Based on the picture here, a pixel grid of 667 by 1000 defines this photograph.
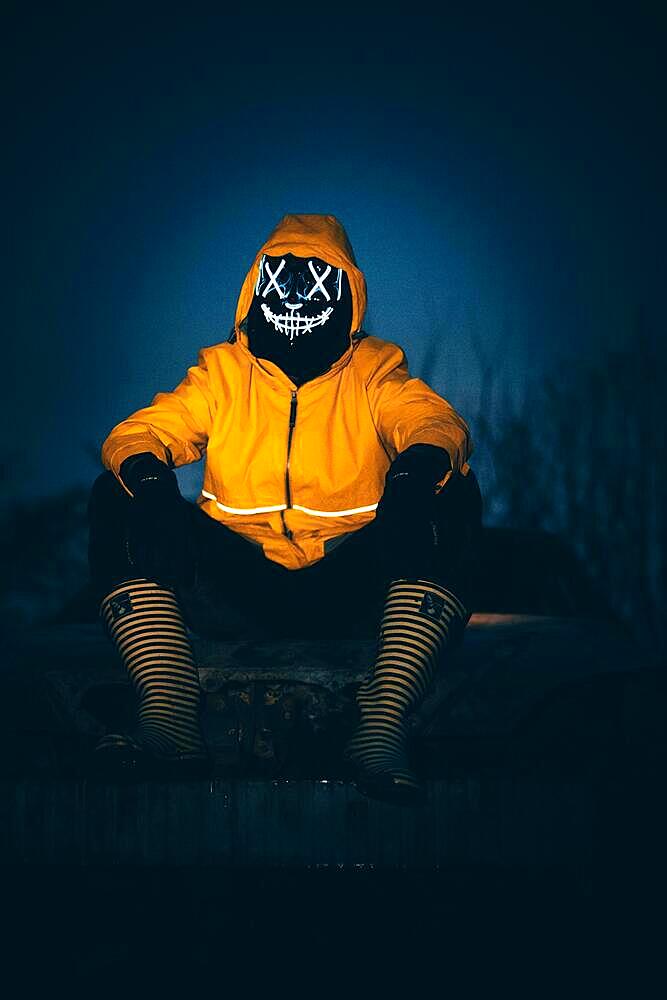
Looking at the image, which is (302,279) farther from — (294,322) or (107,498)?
(107,498)

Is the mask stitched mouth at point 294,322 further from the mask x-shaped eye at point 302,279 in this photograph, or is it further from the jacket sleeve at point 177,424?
the jacket sleeve at point 177,424

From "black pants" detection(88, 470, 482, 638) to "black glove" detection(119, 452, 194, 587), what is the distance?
0.10m

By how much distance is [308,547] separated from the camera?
2.98 meters

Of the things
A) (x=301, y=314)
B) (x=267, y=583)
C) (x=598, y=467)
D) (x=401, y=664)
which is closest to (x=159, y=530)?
(x=267, y=583)

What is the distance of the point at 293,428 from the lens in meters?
3.07

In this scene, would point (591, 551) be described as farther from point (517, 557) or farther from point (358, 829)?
point (358, 829)

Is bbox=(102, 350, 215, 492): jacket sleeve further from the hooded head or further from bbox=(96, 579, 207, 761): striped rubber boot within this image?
bbox=(96, 579, 207, 761): striped rubber boot

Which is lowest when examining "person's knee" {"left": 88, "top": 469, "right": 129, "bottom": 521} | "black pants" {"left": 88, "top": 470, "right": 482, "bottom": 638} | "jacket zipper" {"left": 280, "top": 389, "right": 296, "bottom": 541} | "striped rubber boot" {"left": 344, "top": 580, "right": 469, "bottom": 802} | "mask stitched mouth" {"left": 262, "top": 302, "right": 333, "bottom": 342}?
"striped rubber boot" {"left": 344, "top": 580, "right": 469, "bottom": 802}

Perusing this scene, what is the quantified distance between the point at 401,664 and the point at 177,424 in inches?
29.5

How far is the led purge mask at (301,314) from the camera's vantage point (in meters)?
3.04

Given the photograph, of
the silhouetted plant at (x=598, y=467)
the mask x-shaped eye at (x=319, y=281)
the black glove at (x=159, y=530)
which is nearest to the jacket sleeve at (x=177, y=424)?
the black glove at (x=159, y=530)

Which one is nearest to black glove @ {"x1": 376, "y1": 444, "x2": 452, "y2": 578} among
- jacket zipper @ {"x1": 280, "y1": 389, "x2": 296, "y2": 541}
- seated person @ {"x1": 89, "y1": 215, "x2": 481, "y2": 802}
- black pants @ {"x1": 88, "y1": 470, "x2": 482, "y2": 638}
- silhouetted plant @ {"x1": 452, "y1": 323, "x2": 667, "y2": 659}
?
seated person @ {"x1": 89, "y1": 215, "x2": 481, "y2": 802}

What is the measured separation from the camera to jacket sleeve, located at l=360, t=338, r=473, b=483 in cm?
280

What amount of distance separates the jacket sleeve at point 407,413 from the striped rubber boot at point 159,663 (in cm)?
57
